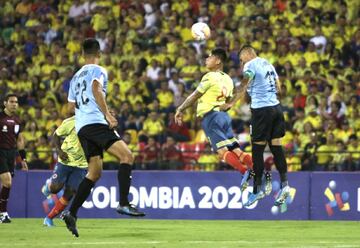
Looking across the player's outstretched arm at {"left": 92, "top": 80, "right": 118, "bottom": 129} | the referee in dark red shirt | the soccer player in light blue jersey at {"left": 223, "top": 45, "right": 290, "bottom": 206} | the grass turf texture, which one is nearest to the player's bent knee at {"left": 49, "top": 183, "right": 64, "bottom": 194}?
the grass turf texture

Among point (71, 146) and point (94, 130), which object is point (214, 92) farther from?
point (94, 130)

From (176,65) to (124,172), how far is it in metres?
12.0

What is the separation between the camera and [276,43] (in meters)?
24.2

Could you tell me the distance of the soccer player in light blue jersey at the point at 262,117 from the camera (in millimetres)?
14867

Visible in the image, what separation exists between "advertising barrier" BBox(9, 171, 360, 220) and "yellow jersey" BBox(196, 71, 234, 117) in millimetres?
3745

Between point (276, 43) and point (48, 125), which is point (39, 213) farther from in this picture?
point (276, 43)

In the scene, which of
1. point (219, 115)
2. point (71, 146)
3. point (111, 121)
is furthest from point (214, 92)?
point (111, 121)

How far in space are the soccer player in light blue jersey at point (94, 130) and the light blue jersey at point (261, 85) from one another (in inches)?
113

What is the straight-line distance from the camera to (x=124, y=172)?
13.0 m

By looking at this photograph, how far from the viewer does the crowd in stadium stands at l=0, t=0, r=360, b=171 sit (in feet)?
70.1

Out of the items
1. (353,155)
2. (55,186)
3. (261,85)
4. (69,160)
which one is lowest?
(55,186)

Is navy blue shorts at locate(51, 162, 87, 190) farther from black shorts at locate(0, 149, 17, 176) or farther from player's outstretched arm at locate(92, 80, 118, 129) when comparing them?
player's outstretched arm at locate(92, 80, 118, 129)

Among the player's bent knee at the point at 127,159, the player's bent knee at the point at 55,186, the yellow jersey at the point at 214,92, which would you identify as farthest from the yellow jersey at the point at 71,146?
the player's bent knee at the point at 127,159

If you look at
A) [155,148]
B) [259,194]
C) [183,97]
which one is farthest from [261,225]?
[183,97]
